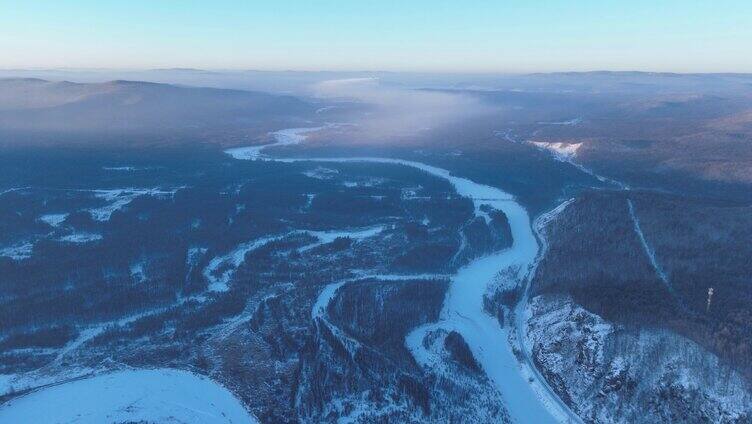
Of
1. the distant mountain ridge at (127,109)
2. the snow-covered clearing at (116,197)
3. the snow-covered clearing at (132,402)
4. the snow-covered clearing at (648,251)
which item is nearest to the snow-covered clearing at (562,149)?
the snow-covered clearing at (648,251)

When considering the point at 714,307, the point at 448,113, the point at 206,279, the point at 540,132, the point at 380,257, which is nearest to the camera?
the point at 714,307

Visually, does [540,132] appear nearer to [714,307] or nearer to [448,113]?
[448,113]

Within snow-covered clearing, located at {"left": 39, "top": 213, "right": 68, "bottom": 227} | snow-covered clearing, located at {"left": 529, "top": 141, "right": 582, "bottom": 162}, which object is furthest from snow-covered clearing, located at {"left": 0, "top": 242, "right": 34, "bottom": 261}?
snow-covered clearing, located at {"left": 529, "top": 141, "right": 582, "bottom": 162}

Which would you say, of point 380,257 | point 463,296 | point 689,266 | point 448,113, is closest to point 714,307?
point 689,266

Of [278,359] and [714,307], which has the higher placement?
[714,307]

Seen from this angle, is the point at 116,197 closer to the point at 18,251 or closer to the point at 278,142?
the point at 18,251
